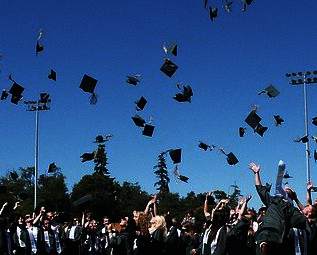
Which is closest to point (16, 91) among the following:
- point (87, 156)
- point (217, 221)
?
point (87, 156)

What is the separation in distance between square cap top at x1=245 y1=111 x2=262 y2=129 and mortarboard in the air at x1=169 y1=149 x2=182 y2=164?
2.17 m

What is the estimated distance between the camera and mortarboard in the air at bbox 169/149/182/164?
699 inches

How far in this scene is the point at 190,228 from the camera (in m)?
15.2

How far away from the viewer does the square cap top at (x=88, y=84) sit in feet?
53.0

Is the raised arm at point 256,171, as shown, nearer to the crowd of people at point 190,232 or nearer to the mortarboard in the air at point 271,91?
the crowd of people at point 190,232

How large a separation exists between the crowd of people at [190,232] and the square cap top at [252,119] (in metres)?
2.55

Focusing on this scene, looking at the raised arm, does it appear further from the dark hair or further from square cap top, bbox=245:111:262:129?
square cap top, bbox=245:111:262:129

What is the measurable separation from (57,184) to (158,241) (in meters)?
52.8

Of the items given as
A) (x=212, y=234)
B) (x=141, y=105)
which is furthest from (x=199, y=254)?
(x=141, y=105)

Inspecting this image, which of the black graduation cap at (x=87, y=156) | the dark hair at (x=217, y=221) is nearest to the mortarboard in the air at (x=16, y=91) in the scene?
the black graduation cap at (x=87, y=156)

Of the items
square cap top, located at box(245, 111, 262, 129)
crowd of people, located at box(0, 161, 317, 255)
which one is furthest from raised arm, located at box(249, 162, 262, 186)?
square cap top, located at box(245, 111, 262, 129)

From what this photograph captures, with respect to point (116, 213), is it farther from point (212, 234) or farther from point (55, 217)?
point (212, 234)

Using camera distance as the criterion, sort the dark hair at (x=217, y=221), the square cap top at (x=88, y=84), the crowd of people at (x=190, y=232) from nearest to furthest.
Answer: the crowd of people at (x=190, y=232), the dark hair at (x=217, y=221), the square cap top at (x=88, y=84)

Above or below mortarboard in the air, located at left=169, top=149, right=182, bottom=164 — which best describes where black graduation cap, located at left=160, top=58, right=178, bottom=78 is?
above
